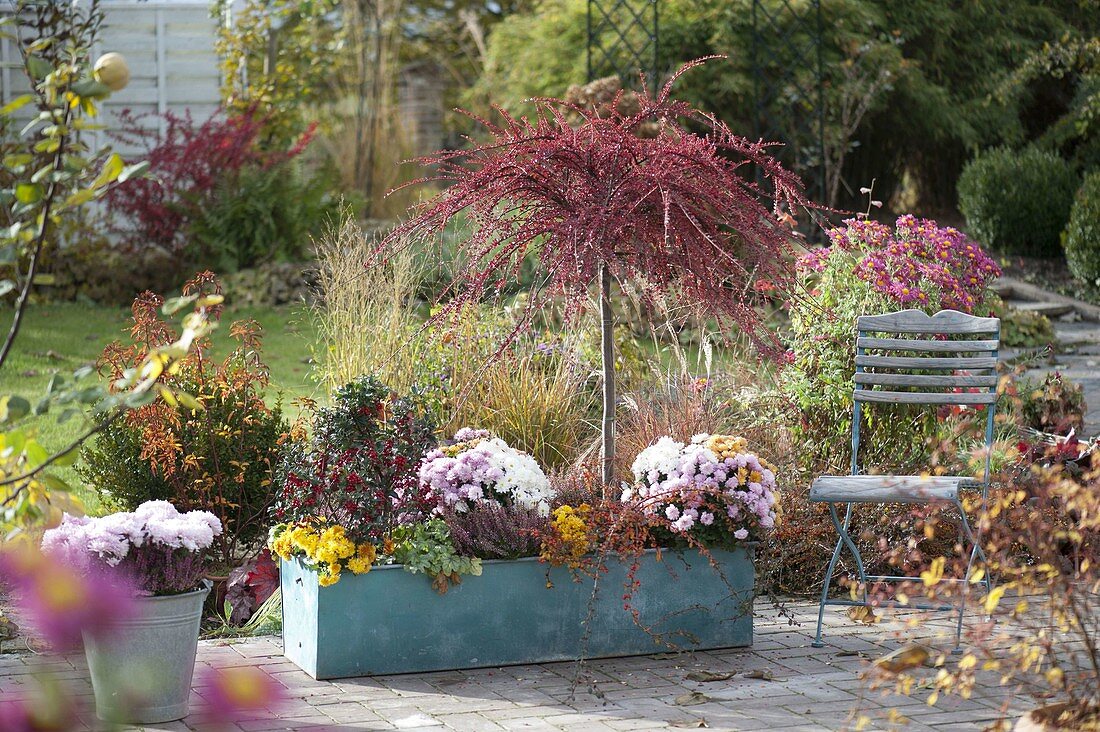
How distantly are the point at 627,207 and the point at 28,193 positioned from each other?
8.02ft

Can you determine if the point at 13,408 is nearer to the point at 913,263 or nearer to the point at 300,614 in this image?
the point at 300,614

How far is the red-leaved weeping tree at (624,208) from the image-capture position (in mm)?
4391

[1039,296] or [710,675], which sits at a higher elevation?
[1039,296]

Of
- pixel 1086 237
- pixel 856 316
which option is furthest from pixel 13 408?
pixel 1086 237

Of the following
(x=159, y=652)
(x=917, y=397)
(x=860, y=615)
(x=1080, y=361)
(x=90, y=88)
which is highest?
(x=90, y=88)

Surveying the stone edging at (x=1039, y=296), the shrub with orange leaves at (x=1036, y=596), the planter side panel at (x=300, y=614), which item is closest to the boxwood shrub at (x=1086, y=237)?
the stone edging at (x=1039, y=296)

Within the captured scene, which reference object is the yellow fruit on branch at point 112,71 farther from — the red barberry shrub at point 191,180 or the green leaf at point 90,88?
the red barberry shrub at point 191,180

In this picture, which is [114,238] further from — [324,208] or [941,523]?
[941,523]

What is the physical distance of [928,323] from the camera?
5035 millimetres

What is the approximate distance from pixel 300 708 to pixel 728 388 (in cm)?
322

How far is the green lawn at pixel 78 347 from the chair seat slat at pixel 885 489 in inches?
143

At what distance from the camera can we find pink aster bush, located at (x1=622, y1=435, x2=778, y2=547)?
4.47 metres

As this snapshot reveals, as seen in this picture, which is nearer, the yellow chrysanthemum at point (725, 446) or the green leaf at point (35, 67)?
the green leaf at point (35, 67)

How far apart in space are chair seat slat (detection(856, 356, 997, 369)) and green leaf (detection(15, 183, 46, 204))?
11.0ft
